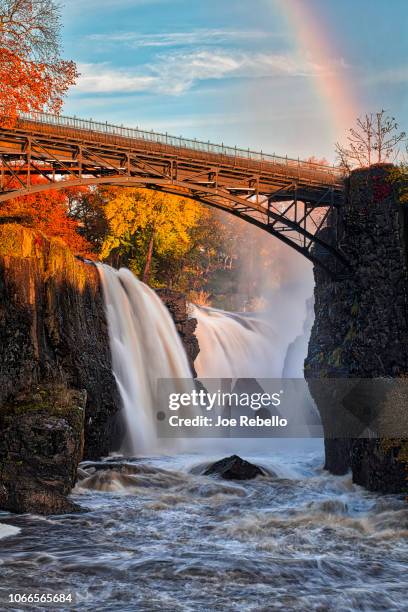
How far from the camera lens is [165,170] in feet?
99.0

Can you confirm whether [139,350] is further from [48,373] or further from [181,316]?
[48,373]

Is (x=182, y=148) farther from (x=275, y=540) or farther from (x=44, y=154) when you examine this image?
(x=275, y=540)

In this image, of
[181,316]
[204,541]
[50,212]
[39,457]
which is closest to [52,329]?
[39,457]

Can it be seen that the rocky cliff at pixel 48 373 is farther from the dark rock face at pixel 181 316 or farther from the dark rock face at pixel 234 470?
the dark rock face at pixel 181 316

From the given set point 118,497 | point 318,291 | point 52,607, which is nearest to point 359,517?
point 118,497

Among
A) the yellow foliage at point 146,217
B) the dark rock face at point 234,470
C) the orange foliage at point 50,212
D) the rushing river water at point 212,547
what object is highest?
the yellow foliage at point 146,217

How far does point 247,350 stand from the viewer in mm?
42344

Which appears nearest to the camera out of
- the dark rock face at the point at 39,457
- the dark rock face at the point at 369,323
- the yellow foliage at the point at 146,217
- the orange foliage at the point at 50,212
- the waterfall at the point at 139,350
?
the dark rock face at the point at 39,457

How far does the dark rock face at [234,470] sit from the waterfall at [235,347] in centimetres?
1501

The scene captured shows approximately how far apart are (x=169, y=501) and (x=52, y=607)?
25.3ft

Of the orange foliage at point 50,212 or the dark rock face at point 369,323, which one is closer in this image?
the dark rock face at point 369,323

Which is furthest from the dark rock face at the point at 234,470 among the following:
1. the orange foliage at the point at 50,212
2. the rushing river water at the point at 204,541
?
the orange foliage at the point at 50,212

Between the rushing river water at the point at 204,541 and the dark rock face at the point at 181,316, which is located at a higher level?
the dark rock face at the point at 181,316

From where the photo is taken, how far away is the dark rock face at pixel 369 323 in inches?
806
